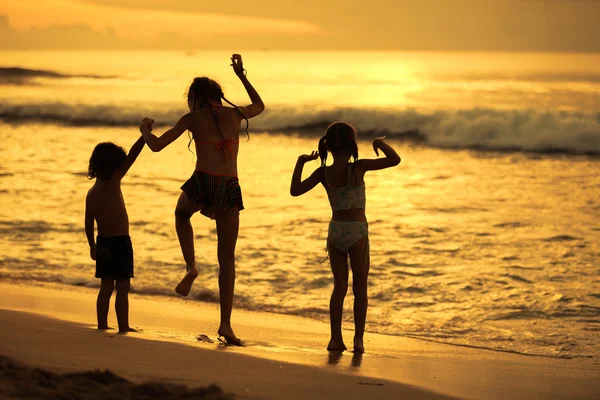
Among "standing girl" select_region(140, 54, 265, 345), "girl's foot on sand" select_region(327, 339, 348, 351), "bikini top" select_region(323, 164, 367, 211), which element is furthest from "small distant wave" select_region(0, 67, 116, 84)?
"girl's foot on sand" select_region(327, 339, 348, 351)

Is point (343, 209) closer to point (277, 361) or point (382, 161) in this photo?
point (382, 161)

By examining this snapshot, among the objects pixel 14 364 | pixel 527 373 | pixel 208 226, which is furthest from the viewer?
pixel 208 226

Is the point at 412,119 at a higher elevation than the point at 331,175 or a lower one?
higher

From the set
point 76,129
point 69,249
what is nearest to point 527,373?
point 69,249

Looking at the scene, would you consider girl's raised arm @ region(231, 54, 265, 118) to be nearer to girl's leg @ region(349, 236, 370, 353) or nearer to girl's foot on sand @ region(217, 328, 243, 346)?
girl's leg @ region(349, 236, 370, 353)

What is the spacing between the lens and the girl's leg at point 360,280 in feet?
17.4

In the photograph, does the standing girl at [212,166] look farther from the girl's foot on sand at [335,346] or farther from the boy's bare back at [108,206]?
the girl's foot on sand at [335,346]

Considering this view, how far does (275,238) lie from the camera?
9836mm

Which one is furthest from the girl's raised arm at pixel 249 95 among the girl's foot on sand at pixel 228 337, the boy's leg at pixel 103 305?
the boy's leg at pixel 103 305

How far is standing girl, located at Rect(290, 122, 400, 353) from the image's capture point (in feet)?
17.2

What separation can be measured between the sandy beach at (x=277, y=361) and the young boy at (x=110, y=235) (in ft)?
0.83

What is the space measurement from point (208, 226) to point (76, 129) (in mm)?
18983

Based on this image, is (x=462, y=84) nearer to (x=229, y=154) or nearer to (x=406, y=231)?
(x=406, y=231)

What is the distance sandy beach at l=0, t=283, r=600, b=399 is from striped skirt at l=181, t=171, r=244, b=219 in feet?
2.75
